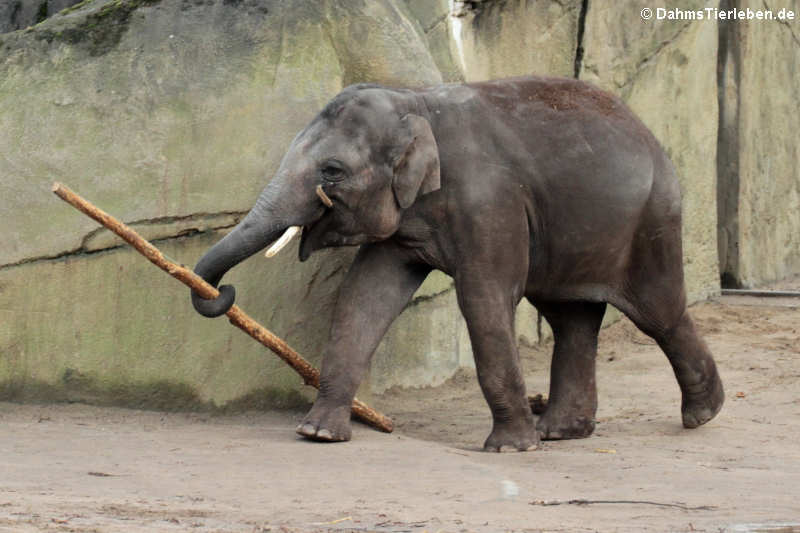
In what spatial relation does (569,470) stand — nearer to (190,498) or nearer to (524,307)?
(190,498)

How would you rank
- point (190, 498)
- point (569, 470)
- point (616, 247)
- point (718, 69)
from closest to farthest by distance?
point (190, 498) → point (569, 470) → point (616, 247) → point (718, 69)

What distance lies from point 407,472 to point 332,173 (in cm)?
138

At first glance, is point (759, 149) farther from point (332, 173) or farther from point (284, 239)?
point (284, 239)

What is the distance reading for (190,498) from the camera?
4.42 metres

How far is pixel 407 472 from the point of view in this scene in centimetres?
508

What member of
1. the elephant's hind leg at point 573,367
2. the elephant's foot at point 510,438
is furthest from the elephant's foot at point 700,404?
the elephant's foot at point 510,438

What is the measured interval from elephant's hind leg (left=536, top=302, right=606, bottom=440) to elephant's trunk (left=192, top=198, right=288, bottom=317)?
161 cm

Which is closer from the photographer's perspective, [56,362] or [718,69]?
[56,362]

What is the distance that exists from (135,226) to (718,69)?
6.30 metres

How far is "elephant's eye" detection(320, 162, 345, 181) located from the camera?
5.72 m

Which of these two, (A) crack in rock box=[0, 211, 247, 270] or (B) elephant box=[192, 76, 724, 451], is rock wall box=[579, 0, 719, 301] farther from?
(A) crack in rock box=[0, 211, 247, 270]

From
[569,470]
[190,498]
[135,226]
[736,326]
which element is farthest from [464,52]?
[190,498]

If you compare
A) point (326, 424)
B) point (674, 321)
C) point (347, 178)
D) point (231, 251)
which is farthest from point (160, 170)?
point (674, 321)

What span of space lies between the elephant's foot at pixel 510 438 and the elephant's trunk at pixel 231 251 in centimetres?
128
